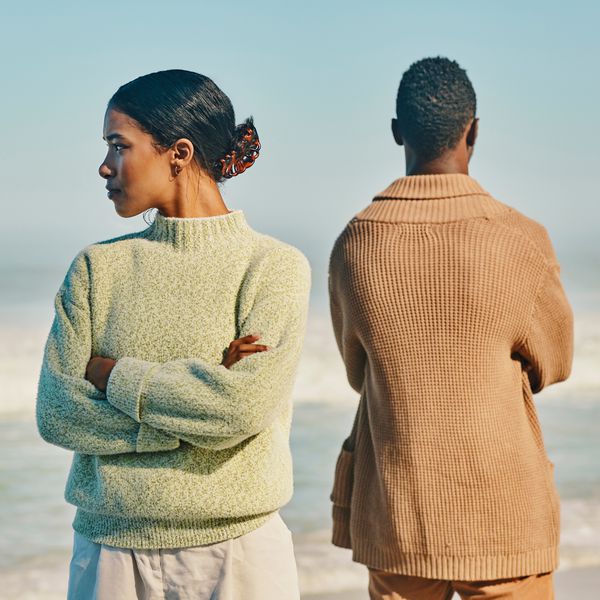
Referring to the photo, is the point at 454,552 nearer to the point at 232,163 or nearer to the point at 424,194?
the point at 424,194

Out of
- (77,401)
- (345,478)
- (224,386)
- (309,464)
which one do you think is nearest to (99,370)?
(77,401)

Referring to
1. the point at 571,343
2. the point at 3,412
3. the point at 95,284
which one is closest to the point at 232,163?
the point at 95,284

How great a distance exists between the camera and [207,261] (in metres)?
2.92

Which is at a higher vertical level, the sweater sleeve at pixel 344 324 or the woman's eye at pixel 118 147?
the woman's eye at pixel 118 147

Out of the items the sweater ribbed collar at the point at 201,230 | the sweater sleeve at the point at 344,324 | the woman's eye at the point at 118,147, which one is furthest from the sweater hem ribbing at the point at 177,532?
the woman's eye at the point at 118,147

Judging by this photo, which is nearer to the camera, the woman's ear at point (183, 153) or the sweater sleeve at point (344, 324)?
the sweater sleeve at point (344, 324)

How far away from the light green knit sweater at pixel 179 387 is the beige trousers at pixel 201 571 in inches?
1.3

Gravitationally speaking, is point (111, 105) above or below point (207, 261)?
above

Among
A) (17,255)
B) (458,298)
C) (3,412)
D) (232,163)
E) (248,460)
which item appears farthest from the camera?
(17,255)

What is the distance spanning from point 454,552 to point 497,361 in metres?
0.43

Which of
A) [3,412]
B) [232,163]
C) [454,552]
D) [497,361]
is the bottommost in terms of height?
[3,412]

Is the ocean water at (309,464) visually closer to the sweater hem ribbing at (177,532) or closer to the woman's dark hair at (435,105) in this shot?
the sweater hem ribbing at (177,532)

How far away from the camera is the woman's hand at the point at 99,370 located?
2.81 meters

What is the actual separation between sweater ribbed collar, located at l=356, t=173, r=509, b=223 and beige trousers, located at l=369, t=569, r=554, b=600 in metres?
0.80
